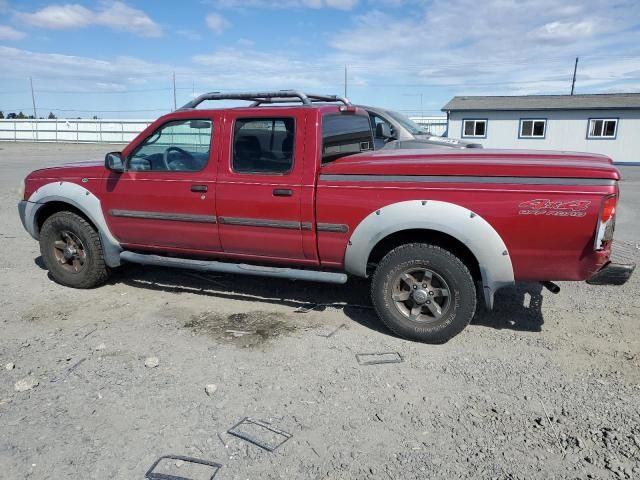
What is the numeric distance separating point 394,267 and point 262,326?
4.30 ft

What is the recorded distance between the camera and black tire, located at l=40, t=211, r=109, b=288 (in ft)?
17.6

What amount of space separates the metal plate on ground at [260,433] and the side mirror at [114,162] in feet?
9.86

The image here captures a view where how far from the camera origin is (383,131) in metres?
9.20

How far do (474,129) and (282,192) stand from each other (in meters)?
25.2

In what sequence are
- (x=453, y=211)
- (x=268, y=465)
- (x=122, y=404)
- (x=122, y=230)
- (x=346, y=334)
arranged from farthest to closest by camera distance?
(x=122, y=230) → (x=346, y=334) → (x=453, y=211) → (x=122, y=404) → (x=268, y=465)

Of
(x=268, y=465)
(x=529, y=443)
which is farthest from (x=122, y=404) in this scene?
(x=529, y=443)

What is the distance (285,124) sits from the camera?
4492 mm

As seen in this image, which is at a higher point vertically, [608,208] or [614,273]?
[608,208]

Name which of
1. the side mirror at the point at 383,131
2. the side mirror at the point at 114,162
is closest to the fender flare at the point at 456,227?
the side mirror at the point at 114,162

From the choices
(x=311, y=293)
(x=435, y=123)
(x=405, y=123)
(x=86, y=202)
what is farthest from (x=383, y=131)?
(x=435, y=123)

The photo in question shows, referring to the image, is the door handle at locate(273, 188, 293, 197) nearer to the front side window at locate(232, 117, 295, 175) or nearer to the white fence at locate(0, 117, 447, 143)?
the front side window at locate(232, 117, 295, 175)

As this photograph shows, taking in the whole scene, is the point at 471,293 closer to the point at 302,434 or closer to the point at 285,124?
the point at 302,434

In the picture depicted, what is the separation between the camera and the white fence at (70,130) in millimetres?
42906

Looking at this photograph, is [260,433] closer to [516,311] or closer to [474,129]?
[516,311]
